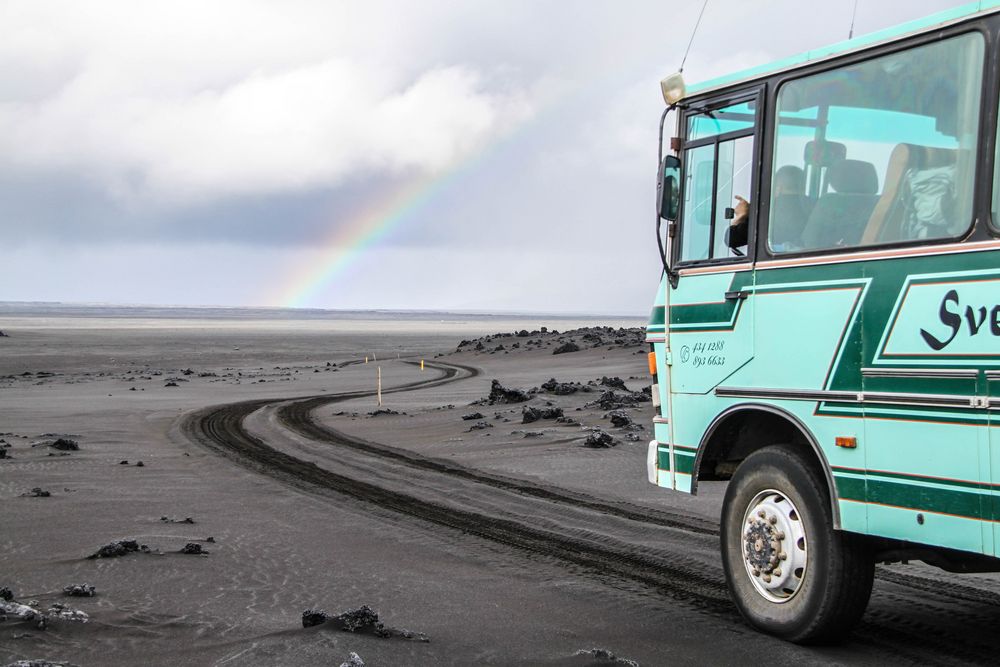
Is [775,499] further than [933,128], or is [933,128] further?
[775,499]

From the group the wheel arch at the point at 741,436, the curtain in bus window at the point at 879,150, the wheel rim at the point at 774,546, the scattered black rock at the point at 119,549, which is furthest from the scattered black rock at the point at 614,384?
the curtain in bus window at the point at 879,150

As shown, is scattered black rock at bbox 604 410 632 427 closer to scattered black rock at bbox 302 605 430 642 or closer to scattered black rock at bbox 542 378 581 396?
scattered black rock at bbox 542 378 581 396

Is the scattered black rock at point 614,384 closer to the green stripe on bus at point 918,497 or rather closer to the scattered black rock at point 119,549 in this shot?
the scattered black rock at point 119,549

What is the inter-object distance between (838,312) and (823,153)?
1006mm

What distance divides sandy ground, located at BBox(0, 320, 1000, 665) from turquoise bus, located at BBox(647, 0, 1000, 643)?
78 cm

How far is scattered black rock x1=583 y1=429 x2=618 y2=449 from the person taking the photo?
52.8 ft

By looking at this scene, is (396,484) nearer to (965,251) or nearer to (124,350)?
(965,251)

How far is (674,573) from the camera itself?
8.19m

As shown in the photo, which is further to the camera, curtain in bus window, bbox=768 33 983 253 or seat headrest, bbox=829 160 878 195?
seat headrest, bbox=829 160 878 195

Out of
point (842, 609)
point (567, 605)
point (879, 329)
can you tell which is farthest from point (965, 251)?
point (567, 605)

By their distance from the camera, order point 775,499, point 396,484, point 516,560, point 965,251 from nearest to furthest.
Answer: point 965,251 → point 775,499 → point 516,560 → point 396,484

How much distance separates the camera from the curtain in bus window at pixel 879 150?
547 centimetres

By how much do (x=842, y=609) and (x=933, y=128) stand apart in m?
2.65

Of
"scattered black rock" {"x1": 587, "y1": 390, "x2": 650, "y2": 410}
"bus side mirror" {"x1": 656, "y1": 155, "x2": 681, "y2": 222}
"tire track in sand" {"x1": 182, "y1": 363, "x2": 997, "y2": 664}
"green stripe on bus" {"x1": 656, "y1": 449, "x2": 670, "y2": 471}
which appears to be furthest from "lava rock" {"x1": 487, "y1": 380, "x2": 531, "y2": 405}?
"bus side mirror" {"x1": 656, "y1": 155, "x2": 681, "y2": 222}
